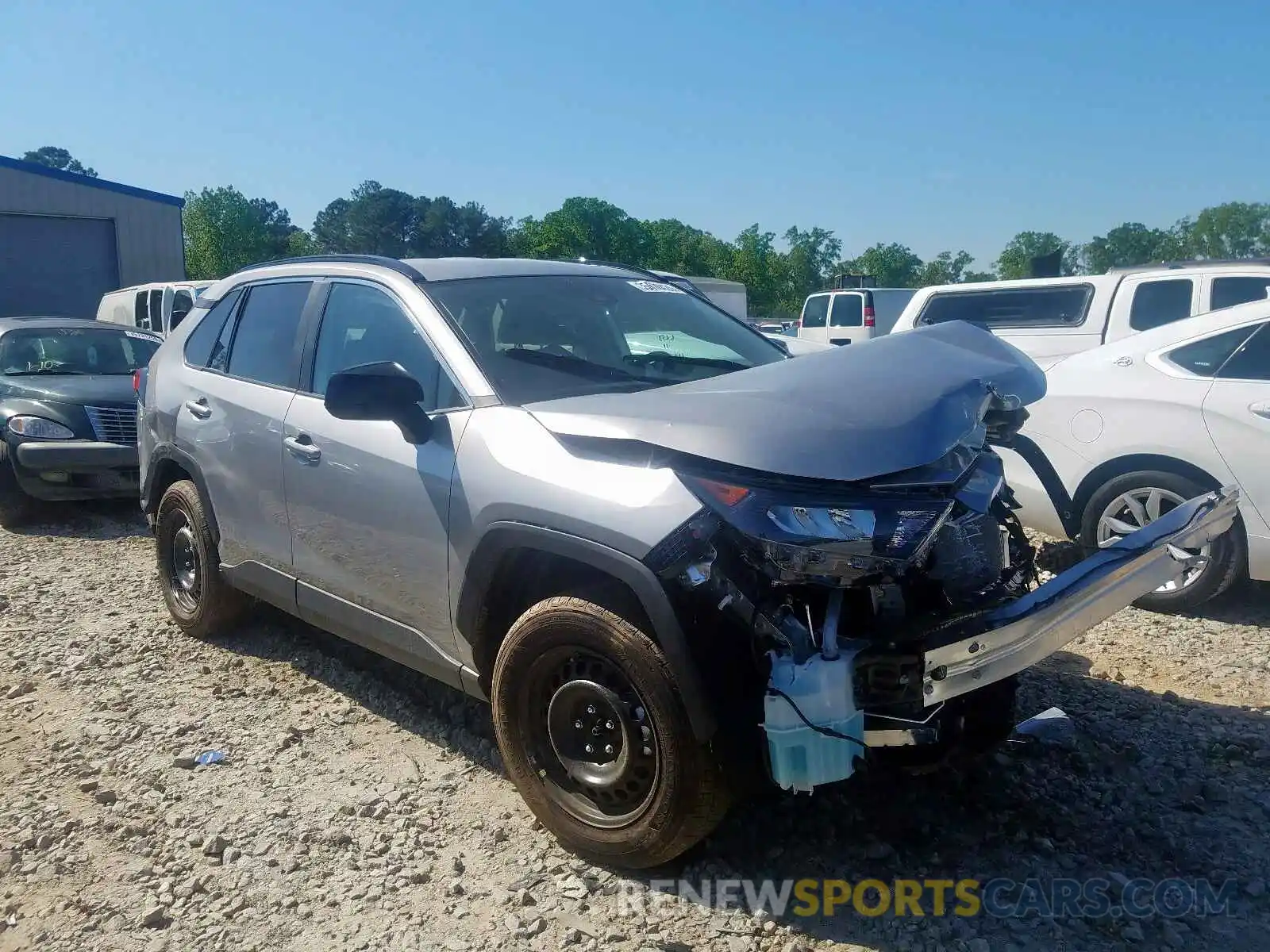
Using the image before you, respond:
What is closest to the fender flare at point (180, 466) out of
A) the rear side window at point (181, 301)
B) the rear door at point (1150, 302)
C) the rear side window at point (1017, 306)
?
the rear side window at point (1017, 306)

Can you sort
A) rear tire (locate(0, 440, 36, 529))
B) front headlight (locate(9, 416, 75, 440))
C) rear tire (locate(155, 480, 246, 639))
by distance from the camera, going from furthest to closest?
rear tire (locate(0, 440, 36, 529)) < front headlight (locate(9, 416, 75, 440)) < rear tire (locate(155, 480, 246, 639))

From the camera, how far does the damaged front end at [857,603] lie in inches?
95.2

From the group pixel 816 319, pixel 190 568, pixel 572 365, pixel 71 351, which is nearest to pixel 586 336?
pixel 572 365

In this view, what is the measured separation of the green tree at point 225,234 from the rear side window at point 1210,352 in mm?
61807

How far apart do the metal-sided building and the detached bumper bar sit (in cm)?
2502

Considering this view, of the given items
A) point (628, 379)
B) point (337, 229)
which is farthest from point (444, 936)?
point (337, 229)

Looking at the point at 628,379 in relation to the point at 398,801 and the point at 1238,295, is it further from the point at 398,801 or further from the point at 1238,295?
the point at 1238,295

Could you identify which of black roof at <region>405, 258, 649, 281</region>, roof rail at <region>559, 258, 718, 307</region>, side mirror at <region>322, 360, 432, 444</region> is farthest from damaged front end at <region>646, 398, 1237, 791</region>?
roof rail at <region>559, 258, 718, 307</region>

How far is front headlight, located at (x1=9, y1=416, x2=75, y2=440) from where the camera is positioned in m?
7.70

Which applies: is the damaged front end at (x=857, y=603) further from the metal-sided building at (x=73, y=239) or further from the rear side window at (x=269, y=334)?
the metal-sided building at (x=73, y=239)

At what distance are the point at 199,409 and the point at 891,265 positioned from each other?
81523 mm

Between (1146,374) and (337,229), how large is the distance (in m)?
14.0

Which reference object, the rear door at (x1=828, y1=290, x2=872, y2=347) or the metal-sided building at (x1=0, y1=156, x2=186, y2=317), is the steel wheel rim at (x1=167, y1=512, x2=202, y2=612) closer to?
the rear door at (x1=828, y1=290, x2=872, y2=347)

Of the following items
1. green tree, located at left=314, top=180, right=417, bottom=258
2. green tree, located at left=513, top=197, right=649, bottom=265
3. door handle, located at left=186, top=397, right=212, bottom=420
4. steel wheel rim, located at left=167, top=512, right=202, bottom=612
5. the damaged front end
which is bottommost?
steel wheel rim, located at left=167, top=512, right=202, bottom=612
